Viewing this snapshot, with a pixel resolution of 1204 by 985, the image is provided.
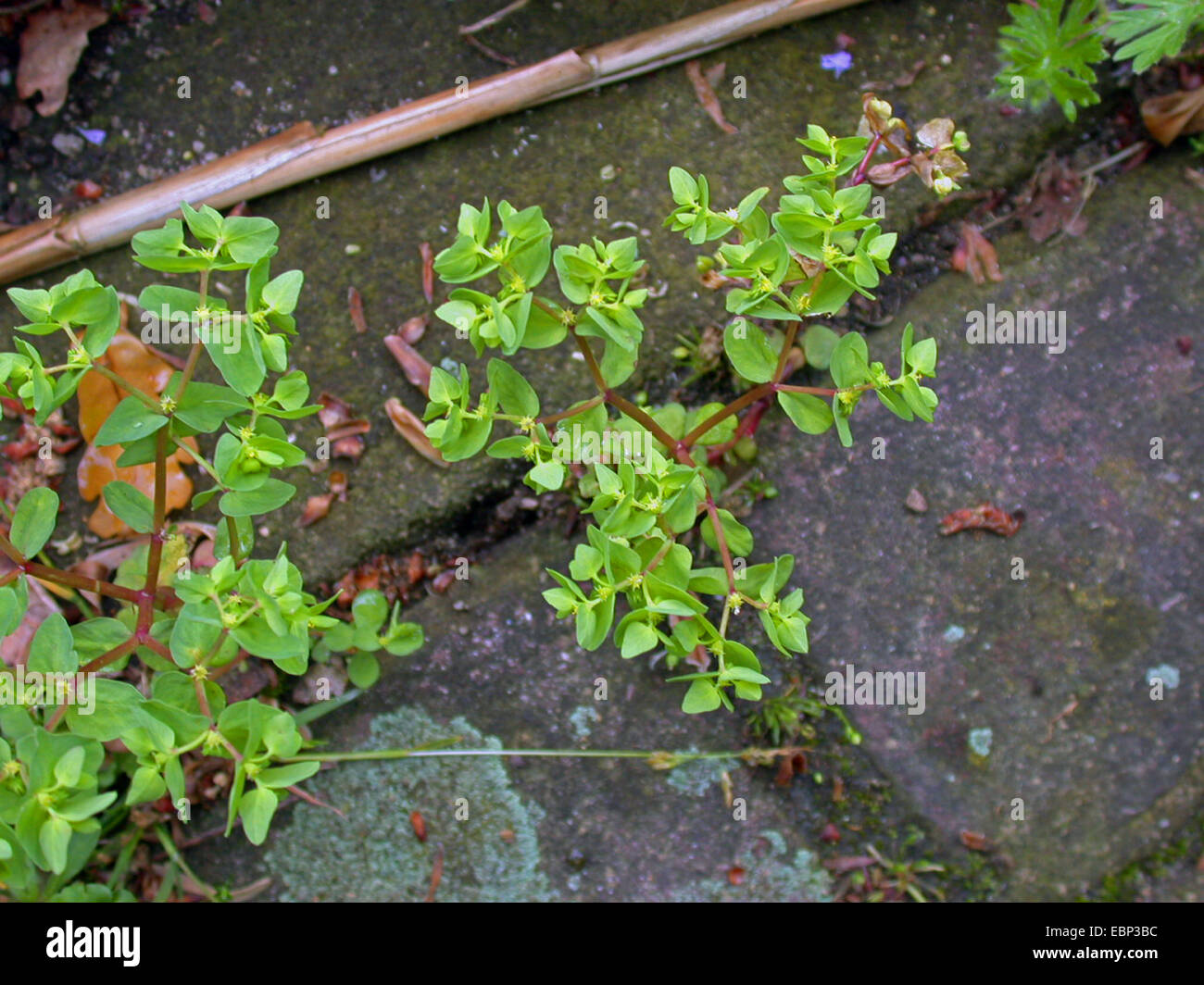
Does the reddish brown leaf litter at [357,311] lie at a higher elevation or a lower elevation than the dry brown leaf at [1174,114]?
lower

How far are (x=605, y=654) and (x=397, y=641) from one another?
0.53 meters

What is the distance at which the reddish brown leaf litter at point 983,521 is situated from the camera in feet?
→ 8.46

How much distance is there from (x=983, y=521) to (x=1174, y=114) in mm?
1153

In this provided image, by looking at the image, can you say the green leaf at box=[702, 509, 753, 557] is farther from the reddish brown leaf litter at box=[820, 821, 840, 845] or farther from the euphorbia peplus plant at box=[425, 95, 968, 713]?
the reddish brown leaf litter at box=[820, 821, 840, 845]

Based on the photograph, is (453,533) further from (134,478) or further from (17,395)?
(17,395)

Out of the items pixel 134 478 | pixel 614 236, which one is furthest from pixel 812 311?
pixel 134 478

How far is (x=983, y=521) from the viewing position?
2.58m

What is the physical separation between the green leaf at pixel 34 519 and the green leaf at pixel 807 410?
4.64 ft

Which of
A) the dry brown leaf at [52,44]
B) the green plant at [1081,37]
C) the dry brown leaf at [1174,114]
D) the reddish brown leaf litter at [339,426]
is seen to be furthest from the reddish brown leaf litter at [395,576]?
the dry brown leaf at [1174,114]

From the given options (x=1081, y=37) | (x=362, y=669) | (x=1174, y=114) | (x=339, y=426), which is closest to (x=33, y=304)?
(x=339, y=426)

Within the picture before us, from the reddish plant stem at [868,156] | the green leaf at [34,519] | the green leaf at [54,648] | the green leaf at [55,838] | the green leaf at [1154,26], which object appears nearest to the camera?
the green leaf at [55,838]

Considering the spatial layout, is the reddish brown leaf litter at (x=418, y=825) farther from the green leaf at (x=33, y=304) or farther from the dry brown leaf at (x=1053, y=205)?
the dry brown leaf at (x=1053, y=205)

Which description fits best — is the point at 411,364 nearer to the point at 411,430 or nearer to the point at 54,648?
the point at 411,430

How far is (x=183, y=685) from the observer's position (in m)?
1.92
